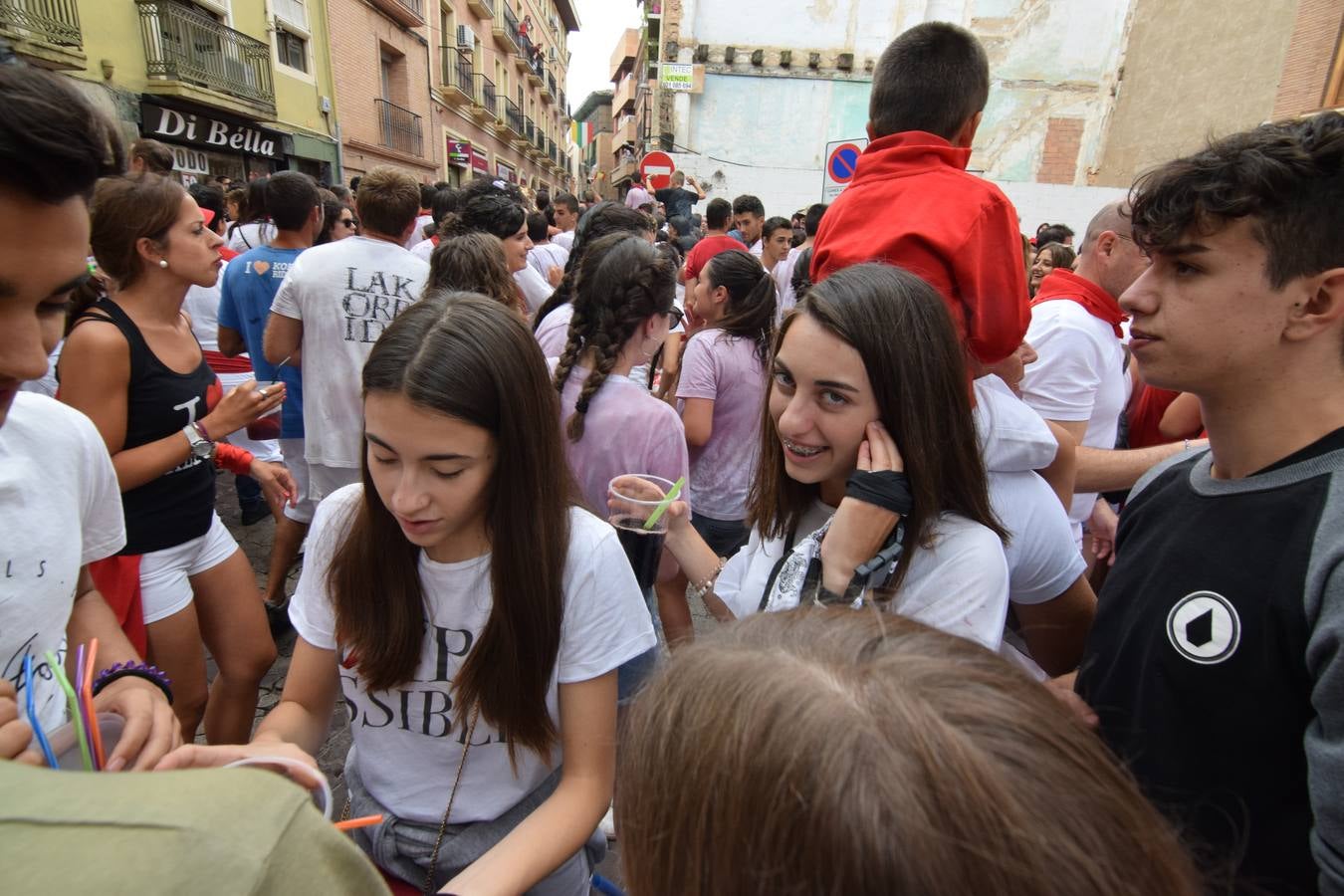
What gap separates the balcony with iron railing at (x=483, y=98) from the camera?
26.5 meters

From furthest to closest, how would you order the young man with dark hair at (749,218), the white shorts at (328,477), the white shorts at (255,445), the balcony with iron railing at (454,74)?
the balcony with iron railing at (454,74)
the young man with dark hair at (749,218)
the white shorts at (255,445)
the white shorts at (328,477)

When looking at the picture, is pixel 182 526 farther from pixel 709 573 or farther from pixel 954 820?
pixel 954 820

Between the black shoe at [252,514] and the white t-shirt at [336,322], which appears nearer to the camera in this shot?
the white t-shirt at [336,322]

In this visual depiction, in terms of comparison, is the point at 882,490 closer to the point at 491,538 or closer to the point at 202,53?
the point at 491,538

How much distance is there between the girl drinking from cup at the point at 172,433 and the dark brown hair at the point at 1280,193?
277 centimetres

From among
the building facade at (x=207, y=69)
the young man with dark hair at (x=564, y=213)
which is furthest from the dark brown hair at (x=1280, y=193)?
the building facade at (x=207, y=69)

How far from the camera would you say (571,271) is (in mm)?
3215


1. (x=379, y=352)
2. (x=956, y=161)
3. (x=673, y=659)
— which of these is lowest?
(x=673, y=659)

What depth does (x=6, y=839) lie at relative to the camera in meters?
0.37

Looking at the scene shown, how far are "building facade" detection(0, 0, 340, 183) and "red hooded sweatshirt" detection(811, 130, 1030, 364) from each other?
1054cm

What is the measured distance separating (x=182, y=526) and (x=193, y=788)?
2263 mm

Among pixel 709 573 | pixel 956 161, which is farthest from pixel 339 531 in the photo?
pixel 956 161

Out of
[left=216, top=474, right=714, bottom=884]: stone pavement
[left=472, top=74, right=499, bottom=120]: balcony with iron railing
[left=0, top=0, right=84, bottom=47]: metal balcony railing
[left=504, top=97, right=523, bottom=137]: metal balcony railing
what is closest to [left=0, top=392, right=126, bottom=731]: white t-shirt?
[left=216, top=474, right=714, bottom=884]: stone pavement

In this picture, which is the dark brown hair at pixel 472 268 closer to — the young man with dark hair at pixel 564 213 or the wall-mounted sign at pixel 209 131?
the young man with dark hair at pixel 564 213
